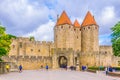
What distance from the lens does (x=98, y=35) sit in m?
75.0

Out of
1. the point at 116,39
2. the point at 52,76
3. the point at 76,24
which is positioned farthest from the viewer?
the point at 76,24

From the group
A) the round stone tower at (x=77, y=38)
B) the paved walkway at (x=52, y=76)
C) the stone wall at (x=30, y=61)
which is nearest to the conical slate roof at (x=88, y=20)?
the round stone tower at (x=77, y=38)

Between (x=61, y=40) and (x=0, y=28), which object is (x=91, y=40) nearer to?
(x=61, y=40)

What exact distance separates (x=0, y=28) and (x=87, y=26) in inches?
1592

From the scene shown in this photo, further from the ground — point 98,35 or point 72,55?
point 98,35

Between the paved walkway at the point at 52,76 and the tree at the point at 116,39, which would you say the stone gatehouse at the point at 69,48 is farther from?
the paved walkway at the point at 52,76

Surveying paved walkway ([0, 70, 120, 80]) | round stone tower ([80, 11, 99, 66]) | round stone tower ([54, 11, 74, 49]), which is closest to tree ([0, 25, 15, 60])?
paved walkway ([0, 70, 120, 80])

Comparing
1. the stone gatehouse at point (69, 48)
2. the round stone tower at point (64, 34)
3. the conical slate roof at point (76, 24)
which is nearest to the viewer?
the stone gatehouse at point (69, 48)

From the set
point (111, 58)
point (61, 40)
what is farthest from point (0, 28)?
point (111, 58)

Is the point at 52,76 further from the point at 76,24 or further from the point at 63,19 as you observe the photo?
the point at 76,24

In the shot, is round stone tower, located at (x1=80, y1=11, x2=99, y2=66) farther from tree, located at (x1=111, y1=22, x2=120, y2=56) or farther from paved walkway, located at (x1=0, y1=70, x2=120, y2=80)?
paved walkway, located at (x1=0, y1=70, x2=120, y2=80)

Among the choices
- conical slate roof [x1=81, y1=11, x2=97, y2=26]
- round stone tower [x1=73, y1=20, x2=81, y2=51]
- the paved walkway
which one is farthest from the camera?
round stone tower [x1=73, y1=20, x2=81, y2=51]

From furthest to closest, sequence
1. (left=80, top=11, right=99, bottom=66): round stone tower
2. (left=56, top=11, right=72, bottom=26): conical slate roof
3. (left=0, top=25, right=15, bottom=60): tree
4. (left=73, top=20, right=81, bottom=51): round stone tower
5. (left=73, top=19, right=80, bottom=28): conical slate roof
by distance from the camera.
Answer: (left=73, top=19, right=80, bottom=28): conical slate roof < (left=73, top=20, right=81, bottom=51): round stone tower < (left=56, top=11, right=72, bottom=26): conical slate roof < (left=80, top=11, right=99, bottom=66): round stone tower < (left=0, top=25, right=15, bottom=60): tree

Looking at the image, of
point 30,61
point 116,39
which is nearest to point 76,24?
point 30,61
